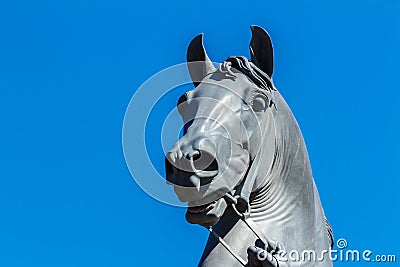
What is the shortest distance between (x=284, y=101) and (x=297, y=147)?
0.95ft

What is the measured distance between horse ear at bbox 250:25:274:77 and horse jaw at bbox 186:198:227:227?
96 centimetres

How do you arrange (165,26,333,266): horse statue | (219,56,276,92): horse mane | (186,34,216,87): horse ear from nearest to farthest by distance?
(165,26,333,266): horse statue, (219,56,276,92): horse mane, (186,34,216,87): horse ear

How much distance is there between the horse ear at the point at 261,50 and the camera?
4.15 meters

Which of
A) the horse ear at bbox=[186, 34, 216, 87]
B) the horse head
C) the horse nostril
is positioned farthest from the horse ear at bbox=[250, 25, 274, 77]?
the horse nostril

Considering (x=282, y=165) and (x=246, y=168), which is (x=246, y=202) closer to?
(x=246, y=168)

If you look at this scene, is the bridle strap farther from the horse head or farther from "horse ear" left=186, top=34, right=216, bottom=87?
"horse ear" left=186, top=34, right=216, bottom=87

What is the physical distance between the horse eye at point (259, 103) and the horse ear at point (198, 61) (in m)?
0.52

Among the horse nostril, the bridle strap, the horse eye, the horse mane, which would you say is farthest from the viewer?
the horse mane

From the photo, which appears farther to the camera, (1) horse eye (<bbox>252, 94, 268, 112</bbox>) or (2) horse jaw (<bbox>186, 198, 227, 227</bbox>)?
(1) horse eye (<bbox>252, 94, 268, 112</bbox>)

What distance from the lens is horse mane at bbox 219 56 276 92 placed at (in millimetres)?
4023

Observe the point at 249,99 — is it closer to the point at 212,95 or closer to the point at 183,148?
the point at 212,95

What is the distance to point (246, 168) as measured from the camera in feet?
12.4

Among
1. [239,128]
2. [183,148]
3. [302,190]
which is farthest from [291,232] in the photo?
[183,148]

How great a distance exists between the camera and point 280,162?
4.18 m
